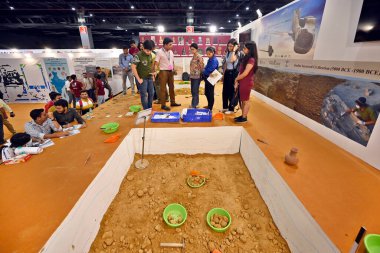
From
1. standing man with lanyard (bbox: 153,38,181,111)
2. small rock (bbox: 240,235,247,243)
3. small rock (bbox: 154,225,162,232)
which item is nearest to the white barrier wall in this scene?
small rock (bbox: 240,235,247,243)

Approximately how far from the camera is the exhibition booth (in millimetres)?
1541

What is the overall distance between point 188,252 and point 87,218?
1050 mm

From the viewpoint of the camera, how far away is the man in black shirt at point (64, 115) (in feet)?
10.6

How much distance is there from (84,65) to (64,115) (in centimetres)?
511

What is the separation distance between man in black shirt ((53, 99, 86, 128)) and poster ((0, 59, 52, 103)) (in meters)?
6.18

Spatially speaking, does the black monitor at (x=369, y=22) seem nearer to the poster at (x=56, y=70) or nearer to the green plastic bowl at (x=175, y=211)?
the green plastic bowl at (x=175, y=211)

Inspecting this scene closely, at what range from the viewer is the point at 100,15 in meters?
10.0

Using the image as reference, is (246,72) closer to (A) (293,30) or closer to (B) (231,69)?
(B) (231,69)

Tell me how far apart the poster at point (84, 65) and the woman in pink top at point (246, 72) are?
21.6 ft

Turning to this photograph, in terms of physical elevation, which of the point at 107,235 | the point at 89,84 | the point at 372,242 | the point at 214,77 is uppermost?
the point at 214,77

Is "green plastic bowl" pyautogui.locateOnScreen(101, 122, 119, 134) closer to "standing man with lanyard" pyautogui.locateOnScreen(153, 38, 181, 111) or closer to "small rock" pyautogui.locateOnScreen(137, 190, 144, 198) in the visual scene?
"small rock" pyautogui.locateOnScreen(137, 190, 144, 198)

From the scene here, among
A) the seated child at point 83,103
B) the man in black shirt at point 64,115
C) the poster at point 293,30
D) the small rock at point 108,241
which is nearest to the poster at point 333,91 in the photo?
the poster at point 293,30

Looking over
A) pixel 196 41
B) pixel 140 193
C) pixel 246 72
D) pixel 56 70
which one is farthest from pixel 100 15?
pixel 140 193

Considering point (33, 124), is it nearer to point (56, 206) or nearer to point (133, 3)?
point (56, 206)
